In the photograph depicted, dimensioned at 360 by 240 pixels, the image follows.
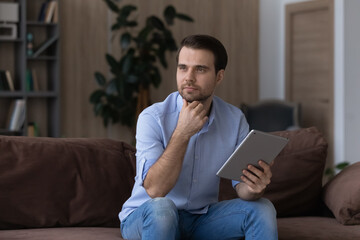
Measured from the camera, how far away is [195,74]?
2.48m

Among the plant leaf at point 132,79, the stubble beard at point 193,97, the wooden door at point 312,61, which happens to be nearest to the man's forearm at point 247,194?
the stubble beard at point 193,97

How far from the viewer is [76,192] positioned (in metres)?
2.79

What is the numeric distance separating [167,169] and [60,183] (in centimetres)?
66

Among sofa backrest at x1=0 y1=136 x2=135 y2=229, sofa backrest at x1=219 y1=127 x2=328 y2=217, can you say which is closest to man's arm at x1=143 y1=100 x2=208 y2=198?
sofa backrest at x1=0 y1=136 x2=135 y2=229

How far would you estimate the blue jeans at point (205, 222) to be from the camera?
7.24 feet

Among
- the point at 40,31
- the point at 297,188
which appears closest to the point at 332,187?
the point at 297,188

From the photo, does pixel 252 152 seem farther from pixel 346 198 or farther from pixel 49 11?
pixel 49 11

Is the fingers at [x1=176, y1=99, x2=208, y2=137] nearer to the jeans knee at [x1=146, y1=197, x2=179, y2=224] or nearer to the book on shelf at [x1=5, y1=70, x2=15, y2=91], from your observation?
the jeans knee at [x1=146, y1=197, x2=179, y2=224]

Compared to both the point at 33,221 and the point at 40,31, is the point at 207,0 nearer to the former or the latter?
the point at 40,31

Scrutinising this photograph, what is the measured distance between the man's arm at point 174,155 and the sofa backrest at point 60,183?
0.50m

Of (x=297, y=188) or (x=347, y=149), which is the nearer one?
(x=297, y=188)

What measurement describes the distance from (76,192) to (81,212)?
0.09 meters

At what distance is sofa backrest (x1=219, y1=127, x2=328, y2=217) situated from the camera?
304 centimetres

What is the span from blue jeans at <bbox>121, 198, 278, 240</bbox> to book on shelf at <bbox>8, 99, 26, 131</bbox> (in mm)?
3821
